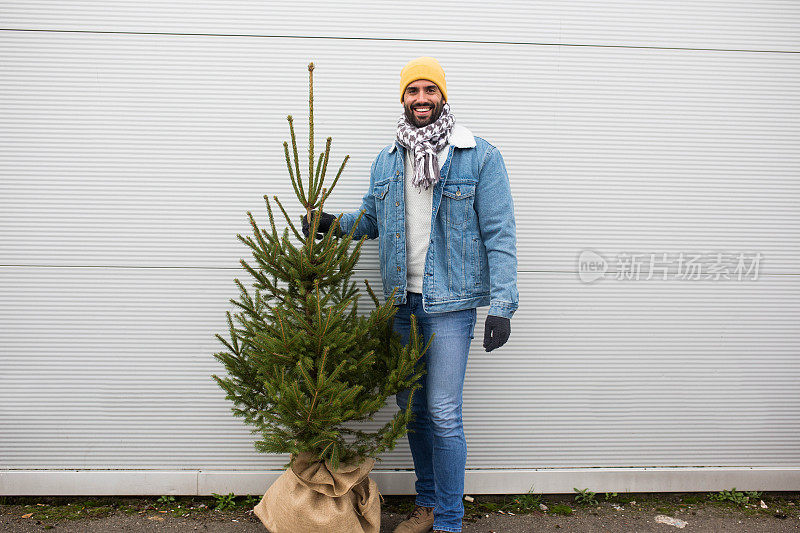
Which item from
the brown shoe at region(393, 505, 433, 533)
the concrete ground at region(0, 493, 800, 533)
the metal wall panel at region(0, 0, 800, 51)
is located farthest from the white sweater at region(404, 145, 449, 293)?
the concrete ground at region(0, 493, 800, 533)

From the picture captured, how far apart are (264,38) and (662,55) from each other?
2.30 metres

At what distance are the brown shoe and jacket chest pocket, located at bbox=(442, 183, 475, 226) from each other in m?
1.59

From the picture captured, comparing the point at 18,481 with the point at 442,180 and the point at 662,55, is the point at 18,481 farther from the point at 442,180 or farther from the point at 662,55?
the point at 662,55

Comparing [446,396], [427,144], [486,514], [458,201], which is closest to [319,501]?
[446,396]

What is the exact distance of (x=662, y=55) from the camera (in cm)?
319

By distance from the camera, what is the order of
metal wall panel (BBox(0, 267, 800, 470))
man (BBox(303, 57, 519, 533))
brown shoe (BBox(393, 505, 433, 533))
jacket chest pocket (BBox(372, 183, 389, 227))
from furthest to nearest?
metal wall panel (BBox(0, 267, 800, 470)), brown shoe (BBox(393, 505, 433, 533)), jacket chest pocket (BBox(372, 183, 389, 227)), man (BBox(303, 57, 519, 533))

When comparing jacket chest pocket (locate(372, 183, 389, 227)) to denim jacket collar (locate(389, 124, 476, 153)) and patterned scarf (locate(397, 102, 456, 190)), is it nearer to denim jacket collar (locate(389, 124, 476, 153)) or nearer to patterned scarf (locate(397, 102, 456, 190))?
patterned scarf (locate(397, 102, 456, 190))

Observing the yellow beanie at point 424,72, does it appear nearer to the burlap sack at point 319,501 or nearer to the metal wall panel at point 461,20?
the metal wall panel at point 461,20

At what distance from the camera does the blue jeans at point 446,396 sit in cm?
267

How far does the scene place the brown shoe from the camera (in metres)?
2.89

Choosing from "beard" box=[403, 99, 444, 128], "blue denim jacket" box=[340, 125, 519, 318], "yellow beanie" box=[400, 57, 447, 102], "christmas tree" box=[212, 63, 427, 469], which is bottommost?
"christmas tree" box=[212, 63, 427, 469]

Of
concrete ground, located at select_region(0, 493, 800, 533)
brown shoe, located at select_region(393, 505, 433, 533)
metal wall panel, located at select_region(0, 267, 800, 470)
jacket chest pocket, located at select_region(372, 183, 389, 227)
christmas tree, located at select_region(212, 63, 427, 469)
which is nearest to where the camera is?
christmas tree, located at select_region(212, 63, 427, 469)

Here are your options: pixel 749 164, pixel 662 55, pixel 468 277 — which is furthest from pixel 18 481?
pixel 749 164

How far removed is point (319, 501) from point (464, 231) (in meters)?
1.46
